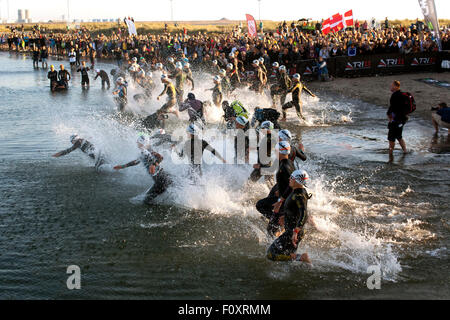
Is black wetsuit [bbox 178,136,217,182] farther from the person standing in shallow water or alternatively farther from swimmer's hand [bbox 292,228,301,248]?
the person standing in shallow water

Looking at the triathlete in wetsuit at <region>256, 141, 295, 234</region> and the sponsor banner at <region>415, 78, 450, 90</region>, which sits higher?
the sponsor banner at <region>415, 78, 450, 90</region>

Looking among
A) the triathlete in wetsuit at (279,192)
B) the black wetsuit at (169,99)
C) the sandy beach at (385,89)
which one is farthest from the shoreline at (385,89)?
the triathlete in wetsuit at (279,192)

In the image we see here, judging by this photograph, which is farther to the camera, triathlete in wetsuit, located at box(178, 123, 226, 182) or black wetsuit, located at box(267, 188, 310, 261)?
triathlete in wetsuit, located at box(178, 123, 226, 182)

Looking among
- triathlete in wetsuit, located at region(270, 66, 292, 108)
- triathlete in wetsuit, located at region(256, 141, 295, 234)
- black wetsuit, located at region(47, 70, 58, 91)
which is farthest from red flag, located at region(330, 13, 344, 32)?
triathlete in wetsuit, located at region(256, 141, 295, 234)

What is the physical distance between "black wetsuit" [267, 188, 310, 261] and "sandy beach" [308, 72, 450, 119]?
40.0ft

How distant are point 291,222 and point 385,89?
17392mm

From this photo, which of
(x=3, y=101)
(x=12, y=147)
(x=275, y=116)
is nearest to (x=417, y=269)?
(x=275, y=116)

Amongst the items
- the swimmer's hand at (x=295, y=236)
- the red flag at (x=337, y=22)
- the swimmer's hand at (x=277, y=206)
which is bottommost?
the swimmer's hand at (x=295, y=236)

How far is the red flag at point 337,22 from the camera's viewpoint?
2697 centimetres

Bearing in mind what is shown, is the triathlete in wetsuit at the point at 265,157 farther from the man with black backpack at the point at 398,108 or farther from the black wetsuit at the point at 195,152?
the man with black backpack at the point at 398,108

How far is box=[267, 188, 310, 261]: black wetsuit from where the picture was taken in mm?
5969

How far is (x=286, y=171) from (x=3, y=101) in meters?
19.5

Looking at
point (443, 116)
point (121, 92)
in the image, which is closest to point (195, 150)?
point (443, 116)

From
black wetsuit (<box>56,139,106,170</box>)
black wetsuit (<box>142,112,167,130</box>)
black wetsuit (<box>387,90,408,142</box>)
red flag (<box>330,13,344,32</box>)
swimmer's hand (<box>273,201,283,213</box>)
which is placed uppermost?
red flag (<box>330,13,344,32</box>)
